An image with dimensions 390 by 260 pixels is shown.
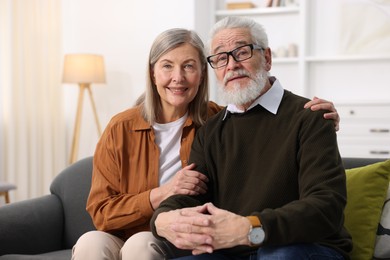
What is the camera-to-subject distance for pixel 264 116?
2195 millimetres

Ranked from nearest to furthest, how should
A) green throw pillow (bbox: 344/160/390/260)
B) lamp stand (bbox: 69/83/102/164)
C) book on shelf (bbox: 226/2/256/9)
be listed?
green throw pillow (bbox: 344/160/390/260), lamp stand (bbox: 69/83/102/164), book on shelf (bbox: 226/2/256/9)

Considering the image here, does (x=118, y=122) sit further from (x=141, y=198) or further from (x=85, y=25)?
(x=85, y=25)

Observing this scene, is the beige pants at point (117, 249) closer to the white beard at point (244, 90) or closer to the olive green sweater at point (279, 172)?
the olive green sweater at point (279, 172)

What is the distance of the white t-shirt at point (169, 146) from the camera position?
2474mm

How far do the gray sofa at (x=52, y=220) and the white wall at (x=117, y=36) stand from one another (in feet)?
9.46

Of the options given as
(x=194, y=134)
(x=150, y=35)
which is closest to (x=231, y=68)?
(x=194, y=134)

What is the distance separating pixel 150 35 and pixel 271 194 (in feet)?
13.0

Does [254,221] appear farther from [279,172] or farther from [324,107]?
[324,107]

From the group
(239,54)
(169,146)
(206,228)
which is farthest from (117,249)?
(239,54)

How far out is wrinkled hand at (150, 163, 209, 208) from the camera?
7.19 feet

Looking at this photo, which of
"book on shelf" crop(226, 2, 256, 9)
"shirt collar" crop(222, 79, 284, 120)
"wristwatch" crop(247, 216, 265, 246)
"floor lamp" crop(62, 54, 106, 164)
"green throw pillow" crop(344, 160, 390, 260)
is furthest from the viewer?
"book on shelf" crop(226, 2, 256, 9)

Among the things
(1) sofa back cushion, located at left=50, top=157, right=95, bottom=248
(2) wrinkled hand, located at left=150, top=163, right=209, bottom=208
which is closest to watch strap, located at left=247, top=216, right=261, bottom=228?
(2) wrinkled hand, located at left=150, top=163, right=209, bottom=208

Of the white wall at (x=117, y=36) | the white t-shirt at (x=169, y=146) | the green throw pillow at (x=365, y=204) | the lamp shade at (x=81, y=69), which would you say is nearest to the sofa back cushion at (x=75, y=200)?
the white t-shirt at (x=169, y=146)

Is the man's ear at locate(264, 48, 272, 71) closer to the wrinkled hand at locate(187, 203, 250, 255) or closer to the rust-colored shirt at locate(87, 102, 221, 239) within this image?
the rust-colored shirt at locate(87, 102, 221, 239)
